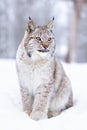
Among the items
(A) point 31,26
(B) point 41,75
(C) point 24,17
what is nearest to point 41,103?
(B) point 41,75

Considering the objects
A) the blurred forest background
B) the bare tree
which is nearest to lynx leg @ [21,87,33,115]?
the bare tree

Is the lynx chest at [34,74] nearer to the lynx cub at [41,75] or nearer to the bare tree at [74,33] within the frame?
the lynx cub at [41,75]

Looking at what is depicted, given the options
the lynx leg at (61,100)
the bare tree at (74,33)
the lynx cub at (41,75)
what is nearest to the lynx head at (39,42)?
the lynx cub at (41,75)

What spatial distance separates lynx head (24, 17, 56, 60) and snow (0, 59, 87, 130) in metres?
0.76

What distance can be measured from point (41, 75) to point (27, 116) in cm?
54

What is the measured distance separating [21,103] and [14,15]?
80.8ft

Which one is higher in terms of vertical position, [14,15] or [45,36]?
[45,36]

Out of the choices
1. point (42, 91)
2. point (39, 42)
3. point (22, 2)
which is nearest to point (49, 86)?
point (42, 91)

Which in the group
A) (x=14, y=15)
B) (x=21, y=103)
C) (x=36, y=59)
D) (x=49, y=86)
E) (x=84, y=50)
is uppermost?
(x=36, y=59)

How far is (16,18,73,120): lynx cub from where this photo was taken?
17.7 ft

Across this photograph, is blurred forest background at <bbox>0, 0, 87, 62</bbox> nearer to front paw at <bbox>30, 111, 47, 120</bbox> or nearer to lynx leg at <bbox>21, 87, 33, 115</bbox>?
lynx leg at <bbox>21, 87, 33, 115</bbox>

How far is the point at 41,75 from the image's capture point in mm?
5594

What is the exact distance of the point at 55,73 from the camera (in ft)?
19.2

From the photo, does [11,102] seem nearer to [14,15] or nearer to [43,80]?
[43,80]
